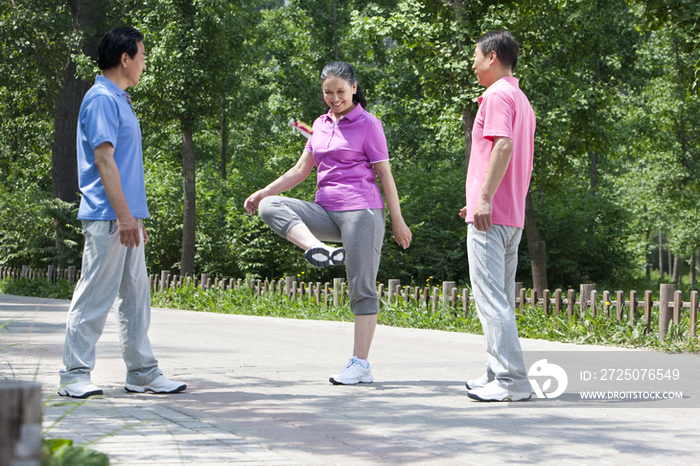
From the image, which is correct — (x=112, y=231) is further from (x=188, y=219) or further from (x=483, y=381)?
(x=188, y=219)

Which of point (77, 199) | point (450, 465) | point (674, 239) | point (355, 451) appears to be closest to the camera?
point (450, 465)

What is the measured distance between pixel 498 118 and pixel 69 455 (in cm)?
326

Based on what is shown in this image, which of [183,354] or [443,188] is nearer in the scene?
[183,354]

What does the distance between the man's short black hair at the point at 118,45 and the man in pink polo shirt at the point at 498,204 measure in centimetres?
223

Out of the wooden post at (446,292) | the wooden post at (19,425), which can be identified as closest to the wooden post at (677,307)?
the wooden post at (446,292)

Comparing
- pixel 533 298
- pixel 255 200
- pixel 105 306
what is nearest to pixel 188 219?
pixel 533 298

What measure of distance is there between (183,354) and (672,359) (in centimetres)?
472

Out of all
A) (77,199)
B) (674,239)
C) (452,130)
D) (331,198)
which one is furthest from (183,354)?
(674,239)

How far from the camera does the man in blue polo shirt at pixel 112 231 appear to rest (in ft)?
14.4

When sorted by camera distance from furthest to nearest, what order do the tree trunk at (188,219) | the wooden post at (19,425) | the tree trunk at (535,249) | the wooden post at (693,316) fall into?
the tree trunk at (188,219) < the tree trunk at (535,249) < the wooden post at (693,316) < the wooden post at (19,425)

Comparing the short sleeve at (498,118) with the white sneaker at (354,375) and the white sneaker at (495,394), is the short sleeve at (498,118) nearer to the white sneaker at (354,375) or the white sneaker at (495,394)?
the white sneaker at (495,394)

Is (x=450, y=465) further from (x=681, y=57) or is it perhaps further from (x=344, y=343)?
(x=681, y=57)

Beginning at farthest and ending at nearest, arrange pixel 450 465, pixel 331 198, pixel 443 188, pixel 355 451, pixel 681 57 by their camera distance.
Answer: pixel 681 57 → pixel 443 188 → pixel 331 198 → pixel 355 451 → pixel 450 465

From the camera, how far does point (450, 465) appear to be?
9.85ft
